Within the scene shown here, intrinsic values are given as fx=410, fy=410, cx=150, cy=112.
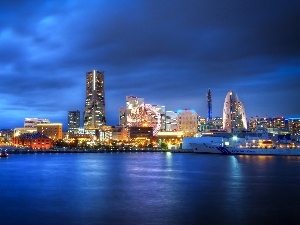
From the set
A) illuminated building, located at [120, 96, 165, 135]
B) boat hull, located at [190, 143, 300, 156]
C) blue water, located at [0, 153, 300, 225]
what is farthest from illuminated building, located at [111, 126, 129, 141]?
blue water, located at [0, 153, 300, 225]

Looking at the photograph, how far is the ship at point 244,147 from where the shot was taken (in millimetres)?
91500

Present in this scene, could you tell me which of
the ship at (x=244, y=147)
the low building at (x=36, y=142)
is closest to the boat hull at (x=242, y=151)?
the ship at (x=244, y=147)

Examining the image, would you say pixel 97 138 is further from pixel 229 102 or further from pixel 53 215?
pixel 53 215

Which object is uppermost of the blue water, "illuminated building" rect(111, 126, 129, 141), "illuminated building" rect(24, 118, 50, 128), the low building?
"illuminated building" rect(24, 118, 50, 128)

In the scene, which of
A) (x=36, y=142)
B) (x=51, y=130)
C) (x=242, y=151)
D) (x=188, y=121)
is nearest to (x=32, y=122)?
(x=51, y=130)

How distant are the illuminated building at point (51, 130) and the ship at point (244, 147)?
288 feet

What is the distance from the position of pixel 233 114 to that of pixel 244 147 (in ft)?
91.4

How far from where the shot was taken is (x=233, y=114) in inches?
4759

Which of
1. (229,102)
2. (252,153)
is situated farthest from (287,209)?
(229,102)

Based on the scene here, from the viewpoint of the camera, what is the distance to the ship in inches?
3602

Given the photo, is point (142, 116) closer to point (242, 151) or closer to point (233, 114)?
point (233, 114)

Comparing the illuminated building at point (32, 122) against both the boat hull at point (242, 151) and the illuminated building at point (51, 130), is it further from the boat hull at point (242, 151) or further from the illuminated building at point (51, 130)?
the boat hull at point (242, 151)

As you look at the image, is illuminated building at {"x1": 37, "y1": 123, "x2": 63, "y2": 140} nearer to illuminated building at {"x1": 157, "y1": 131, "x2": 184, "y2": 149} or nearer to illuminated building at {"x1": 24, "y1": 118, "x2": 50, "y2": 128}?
illuminated building at {"x1": 24, "y1": 118, "x2": 50, "y2": 128}

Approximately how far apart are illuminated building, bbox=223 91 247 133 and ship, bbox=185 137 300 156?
739 inches
